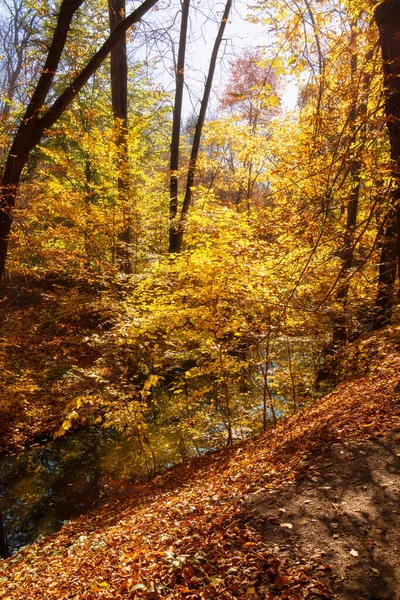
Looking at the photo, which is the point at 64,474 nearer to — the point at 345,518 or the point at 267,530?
the point at 267,530

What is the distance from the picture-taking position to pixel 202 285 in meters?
6.68

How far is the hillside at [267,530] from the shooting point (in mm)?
2654

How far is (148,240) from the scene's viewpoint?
12.3 m

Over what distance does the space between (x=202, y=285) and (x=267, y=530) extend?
413cm

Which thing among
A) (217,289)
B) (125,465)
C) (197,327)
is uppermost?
(217,289)

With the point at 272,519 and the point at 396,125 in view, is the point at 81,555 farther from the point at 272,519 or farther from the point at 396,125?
the point at 396,125

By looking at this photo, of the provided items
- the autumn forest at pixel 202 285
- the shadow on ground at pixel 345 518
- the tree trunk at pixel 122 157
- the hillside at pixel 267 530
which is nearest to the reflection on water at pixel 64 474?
the autumn forest at pixel 202 285

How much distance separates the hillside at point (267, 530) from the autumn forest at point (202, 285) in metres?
0.05

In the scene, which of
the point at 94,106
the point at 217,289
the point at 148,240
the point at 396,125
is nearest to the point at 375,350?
the point at 217,289

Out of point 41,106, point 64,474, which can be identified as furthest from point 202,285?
point 64,474

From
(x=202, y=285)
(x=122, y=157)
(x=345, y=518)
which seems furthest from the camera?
(x=122, y=157)

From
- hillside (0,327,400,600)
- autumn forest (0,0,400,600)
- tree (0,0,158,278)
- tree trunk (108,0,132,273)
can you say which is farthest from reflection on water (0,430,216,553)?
tree (0,0,158,278)

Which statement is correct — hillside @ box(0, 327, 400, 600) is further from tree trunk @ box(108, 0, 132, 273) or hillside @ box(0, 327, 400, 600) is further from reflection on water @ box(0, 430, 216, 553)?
tree trunk @ box(108, 0, 132, 273)

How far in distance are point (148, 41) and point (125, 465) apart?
7.34m
